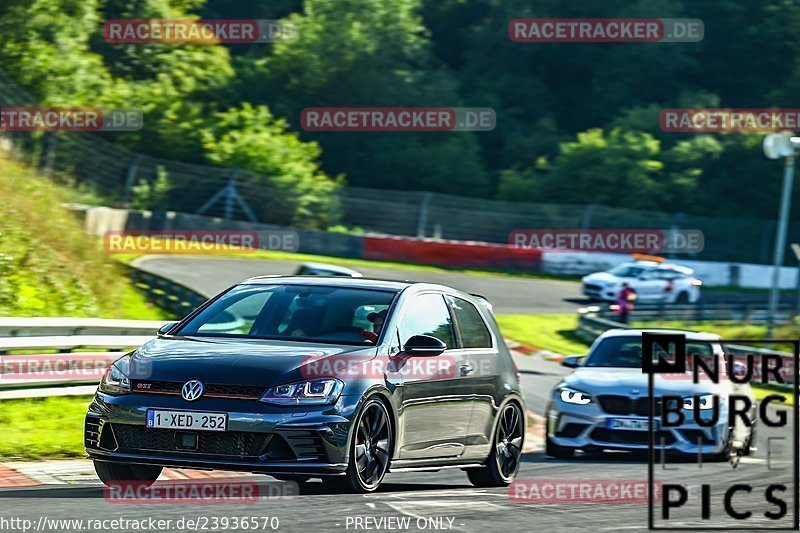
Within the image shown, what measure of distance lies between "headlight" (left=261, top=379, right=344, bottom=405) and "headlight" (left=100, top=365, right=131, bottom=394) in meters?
0.92

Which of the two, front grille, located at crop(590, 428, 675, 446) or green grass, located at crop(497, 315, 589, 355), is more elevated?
green grass, located at crop(497, 315, 589, 355)

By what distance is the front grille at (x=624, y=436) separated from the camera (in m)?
13.2

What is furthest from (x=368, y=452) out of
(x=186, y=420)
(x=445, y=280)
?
(x=445, y=280)

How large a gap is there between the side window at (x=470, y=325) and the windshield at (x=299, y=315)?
3.04ft

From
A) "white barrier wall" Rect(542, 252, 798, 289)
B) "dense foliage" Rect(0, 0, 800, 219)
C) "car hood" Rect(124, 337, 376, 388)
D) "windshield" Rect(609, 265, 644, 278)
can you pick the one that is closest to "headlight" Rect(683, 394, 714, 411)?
"car hood" Rect(124, 337, 376, 388)

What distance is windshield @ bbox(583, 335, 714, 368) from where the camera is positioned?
14.7 meters

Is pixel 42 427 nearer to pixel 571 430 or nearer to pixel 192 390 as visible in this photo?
pixel 192 390

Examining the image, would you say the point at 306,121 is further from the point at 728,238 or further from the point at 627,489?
the point at 627,489

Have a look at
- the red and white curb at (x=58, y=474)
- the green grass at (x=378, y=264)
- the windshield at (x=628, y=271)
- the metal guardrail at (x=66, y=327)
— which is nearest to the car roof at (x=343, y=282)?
the red and white curb at (x=58, y=474)

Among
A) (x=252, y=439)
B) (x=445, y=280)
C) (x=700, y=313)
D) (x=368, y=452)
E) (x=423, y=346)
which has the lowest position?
(x=368, y=452)

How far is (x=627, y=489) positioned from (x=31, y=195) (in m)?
14.6

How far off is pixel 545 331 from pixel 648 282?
650cm

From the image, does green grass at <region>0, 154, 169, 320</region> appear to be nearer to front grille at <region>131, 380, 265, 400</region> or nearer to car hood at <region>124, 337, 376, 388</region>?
car hood at <region>124, 337, 376, 388</region>

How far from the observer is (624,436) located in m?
13.4
